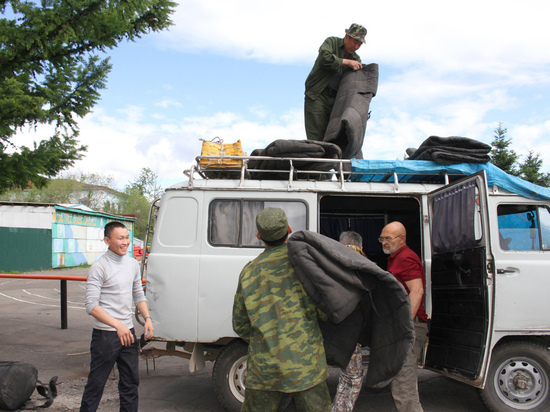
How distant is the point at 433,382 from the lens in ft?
19.2

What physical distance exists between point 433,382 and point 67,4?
7322 mm

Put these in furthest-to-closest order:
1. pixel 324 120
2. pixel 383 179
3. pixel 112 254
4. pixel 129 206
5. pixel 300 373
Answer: pixel 129 206, pixel 324 120, pixel 383 179, pixel 112 254, pixel 300 373

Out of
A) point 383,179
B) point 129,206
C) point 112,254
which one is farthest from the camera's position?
point 129,206

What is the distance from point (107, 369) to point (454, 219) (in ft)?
11.5

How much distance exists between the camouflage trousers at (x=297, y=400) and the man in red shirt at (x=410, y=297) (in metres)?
1.34

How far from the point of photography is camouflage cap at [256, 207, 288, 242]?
2.68 meters

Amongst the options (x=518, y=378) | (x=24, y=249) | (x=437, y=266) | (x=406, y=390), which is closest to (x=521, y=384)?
(x=518, y=378)

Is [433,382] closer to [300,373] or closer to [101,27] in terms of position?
[300,373]

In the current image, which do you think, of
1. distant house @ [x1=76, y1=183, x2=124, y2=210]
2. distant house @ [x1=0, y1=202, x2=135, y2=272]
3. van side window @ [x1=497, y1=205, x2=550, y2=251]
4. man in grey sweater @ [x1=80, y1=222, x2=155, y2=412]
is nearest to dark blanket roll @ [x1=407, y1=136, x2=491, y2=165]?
van side window @ [x1=497, y1=205, x2=550, y2=251]

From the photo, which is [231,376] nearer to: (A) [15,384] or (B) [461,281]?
(A) [15,384]

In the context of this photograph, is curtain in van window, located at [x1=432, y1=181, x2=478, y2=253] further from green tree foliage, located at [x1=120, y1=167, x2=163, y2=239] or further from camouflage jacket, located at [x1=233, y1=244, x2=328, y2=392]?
green tree foliage, located at [x1=120, y1=167, x2=163, y2=239]

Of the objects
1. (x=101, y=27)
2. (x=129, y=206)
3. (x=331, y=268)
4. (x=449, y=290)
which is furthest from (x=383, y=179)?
(x=129, y=206)

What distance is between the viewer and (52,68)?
7012 millimetres

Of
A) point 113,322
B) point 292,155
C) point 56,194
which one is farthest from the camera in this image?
point 56,194
